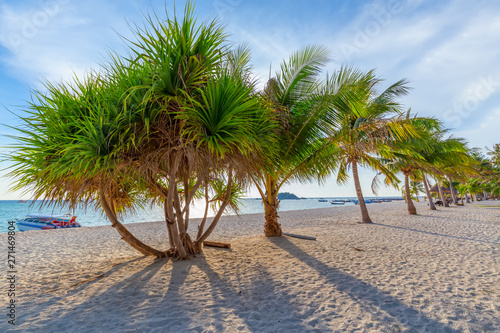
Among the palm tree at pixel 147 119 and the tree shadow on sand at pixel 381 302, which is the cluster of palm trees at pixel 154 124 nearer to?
the palm tree at pixel 147 119

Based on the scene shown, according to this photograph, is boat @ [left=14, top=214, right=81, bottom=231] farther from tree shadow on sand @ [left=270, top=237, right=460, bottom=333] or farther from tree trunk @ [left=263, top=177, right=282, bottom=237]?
tree shadow on sand @ [left=270, top=237, right=460, bottom=333]

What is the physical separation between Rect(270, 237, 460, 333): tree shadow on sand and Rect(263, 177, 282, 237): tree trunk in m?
3.09

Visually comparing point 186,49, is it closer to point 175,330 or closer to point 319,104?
point 319,104

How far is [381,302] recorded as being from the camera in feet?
10.8

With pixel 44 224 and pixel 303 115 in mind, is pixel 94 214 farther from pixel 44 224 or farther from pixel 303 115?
pixel 303 115

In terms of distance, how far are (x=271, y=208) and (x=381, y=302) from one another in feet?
16.2

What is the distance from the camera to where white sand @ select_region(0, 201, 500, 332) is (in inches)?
112

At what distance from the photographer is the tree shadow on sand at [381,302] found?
108 inches

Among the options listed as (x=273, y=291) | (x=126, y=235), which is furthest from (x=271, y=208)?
(x=273, y=291)

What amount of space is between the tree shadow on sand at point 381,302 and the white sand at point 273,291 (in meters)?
0.01

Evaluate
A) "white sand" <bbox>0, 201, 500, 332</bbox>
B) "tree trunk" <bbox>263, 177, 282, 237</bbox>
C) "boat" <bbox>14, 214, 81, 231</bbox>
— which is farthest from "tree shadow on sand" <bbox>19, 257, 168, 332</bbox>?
"boat" <bbox>14, 214, 81, 231</bbox>

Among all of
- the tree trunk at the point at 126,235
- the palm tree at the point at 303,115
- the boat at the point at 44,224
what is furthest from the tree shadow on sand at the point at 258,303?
the boat at the point at 44,224

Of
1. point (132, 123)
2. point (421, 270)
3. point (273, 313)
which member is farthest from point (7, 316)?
point (421, 270)

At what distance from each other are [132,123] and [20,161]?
209 centimetres
